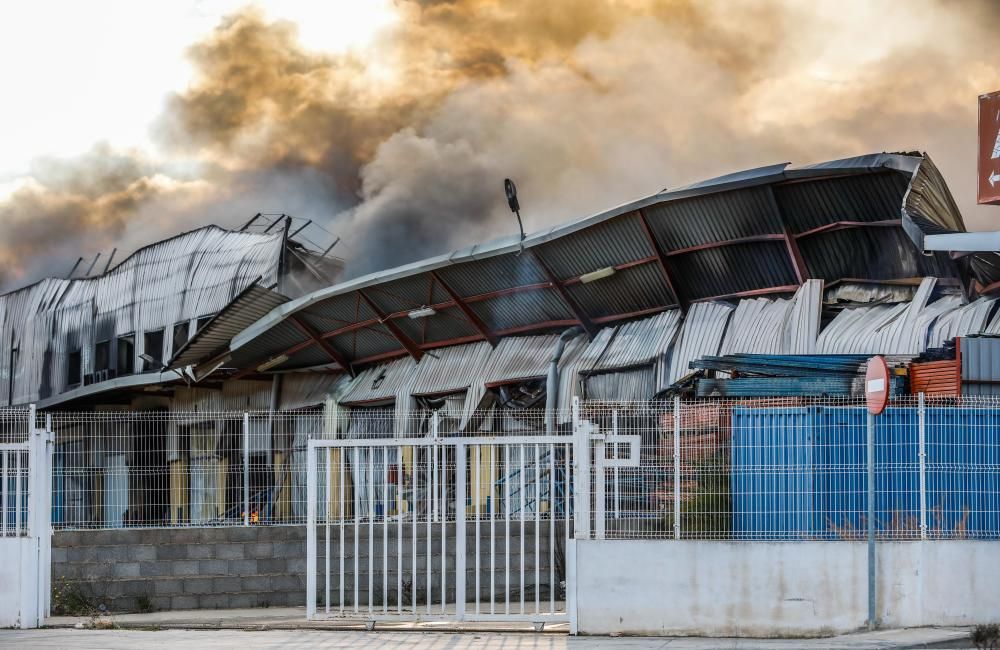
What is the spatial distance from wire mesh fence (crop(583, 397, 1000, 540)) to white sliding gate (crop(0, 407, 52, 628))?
24.2 feet

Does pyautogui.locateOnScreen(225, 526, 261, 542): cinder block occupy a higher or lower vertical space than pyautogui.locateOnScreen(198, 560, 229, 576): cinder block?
higher

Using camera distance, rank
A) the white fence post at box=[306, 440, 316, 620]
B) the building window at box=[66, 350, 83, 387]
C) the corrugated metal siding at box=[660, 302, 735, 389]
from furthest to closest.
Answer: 1. the building window at box=[66, 350, 83, 387]
2. the corrugated metal siding at box=[660, 302, 735, 389]
3. the white fence post at box=[306, 440, 316, 620]

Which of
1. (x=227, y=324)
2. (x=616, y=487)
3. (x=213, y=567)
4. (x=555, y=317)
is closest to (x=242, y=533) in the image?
(x=213, y=567)

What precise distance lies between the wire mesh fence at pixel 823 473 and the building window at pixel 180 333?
3390 cm

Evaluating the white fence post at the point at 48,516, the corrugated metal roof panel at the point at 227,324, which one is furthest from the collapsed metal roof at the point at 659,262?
the white fence post at the point at 48,516

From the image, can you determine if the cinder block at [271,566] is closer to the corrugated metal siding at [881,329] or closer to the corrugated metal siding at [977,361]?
the corrugated metal siding at [977,361]

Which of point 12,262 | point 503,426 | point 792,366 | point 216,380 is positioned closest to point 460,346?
point 503,426

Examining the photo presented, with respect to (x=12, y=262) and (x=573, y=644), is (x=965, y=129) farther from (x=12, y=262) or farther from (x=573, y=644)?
(x=12, y=262)

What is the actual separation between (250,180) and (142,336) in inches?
472

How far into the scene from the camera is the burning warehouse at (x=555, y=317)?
861 inches

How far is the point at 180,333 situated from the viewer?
46.8 m

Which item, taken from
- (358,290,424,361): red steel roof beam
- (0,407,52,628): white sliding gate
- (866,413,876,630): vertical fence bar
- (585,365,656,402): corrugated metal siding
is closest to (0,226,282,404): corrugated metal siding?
(358,290,424,361): red steel roof beam

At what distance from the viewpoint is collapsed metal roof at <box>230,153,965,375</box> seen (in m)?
23.8

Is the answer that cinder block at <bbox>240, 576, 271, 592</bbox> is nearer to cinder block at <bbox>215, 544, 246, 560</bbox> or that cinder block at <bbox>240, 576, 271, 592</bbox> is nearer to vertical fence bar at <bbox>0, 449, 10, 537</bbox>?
cinder block at <bbox>215, 544, 246, 560</bbox>
